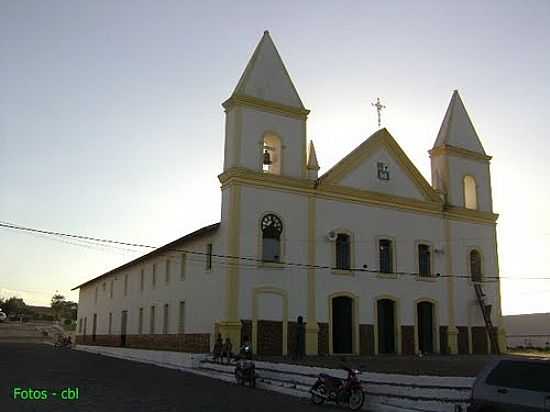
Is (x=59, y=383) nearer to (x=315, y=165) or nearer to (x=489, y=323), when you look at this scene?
(x=315, y=165)

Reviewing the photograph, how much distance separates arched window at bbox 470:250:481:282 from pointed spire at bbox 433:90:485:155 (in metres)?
5.94

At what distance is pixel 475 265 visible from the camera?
34.4 m

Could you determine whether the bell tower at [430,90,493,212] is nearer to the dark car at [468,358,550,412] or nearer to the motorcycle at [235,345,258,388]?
the motorcycle at [235,345,258,388]

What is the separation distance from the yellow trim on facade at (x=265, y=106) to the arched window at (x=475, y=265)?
40.8ft

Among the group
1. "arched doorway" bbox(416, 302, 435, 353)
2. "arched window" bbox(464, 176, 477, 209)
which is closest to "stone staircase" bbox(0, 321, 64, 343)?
"arched doorway" bbox(416, 302, 435, 353)

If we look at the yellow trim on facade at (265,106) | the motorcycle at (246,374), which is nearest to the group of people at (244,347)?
the motorcycle at (246,374)

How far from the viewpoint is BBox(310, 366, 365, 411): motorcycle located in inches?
582

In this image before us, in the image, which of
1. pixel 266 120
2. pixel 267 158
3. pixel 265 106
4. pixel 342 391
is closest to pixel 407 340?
pixel 267 158

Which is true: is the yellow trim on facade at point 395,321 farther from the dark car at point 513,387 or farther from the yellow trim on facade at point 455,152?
the dark car at point 513,387

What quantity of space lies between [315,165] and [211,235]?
19.7 feet

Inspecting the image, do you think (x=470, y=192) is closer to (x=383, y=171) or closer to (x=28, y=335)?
(x=383, y=171)

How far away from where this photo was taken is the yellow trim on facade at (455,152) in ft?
114

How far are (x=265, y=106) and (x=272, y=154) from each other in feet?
7.41

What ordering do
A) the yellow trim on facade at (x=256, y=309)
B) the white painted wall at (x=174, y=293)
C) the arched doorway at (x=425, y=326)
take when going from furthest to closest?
the arched doorway at (x=425, y=326)
the white painted wall at (x=174, y=293)
the yellow trim on facade at (x=256, y=309)
